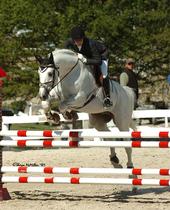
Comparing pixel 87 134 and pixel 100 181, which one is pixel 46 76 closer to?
pixel 87 134

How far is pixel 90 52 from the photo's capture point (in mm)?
8914

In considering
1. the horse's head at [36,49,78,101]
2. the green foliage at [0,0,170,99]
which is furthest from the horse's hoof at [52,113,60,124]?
the green foliage at [0,0,170,99]

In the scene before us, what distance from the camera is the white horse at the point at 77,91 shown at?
800 cm

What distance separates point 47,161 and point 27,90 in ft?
51.2

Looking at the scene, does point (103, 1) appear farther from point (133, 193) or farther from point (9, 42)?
point (133, 193)

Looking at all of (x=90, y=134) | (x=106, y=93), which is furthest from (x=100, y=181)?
(x=106, y=93)

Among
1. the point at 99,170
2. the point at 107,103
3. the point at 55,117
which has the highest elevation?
the point at 107,103

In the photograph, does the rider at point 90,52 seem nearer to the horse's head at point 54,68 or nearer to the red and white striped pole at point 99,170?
the horse's head at point 54,68

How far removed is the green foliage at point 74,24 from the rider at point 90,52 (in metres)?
17.2

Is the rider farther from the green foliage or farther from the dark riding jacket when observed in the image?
the green foliage

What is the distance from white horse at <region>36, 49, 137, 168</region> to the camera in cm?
800

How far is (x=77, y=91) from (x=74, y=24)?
60.3 feet

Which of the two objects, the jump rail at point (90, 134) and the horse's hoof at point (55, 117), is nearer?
the jump rail at point (90, 134)

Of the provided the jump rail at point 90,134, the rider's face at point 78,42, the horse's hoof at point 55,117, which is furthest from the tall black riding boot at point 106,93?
the jump rail at point 90,134
